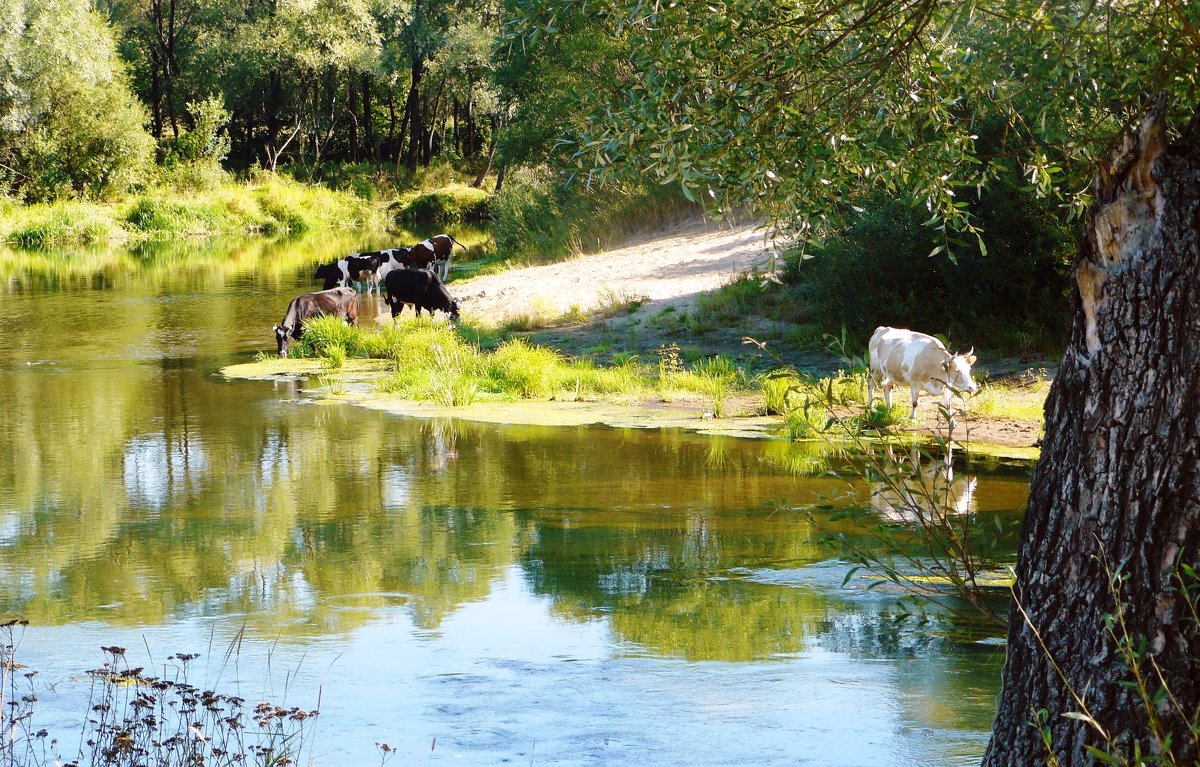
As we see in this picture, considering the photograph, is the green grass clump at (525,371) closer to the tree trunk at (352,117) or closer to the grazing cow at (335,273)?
the grazing cow at (335,273)

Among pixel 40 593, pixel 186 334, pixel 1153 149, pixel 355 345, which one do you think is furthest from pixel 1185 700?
pixel 186 334

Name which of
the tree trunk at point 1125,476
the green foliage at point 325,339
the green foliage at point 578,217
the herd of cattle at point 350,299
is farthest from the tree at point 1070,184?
the green foliage at point 578,217

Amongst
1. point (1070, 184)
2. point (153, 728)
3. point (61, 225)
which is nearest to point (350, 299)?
point (1070, 184)

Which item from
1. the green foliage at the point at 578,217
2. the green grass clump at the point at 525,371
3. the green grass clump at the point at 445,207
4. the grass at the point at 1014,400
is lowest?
the grass at the point at 1014,400

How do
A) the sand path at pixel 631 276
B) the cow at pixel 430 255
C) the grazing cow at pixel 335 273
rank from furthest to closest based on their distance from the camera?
the cow at pixel 430 255 → the grazing cow at pixel 335 273 → the sand path at pixel 631 276

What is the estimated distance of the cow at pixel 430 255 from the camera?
27.6 m

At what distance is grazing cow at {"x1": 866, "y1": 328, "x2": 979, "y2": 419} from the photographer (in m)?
11.8

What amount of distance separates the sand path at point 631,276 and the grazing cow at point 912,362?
22.1ft

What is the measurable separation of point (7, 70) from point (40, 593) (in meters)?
36.7

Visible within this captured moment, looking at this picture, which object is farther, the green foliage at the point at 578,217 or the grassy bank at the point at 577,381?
the green foliage at the point at 578,217

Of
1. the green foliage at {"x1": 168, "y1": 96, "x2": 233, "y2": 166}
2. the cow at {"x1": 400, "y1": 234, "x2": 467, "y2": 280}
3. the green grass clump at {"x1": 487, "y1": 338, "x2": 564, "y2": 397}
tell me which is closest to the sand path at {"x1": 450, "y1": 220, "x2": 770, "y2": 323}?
the cow at {"x1": 400, "y1": 234, "x2": 467, "y2": 280}

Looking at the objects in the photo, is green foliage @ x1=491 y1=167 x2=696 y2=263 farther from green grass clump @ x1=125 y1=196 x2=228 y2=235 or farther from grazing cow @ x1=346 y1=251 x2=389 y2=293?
green grass clump @ x1=125 y1=196 x2=228 y2=235

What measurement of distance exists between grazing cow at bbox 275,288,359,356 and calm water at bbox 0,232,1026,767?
149 inches

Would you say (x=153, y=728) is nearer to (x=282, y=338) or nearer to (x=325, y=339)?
(x=325, y=339)
